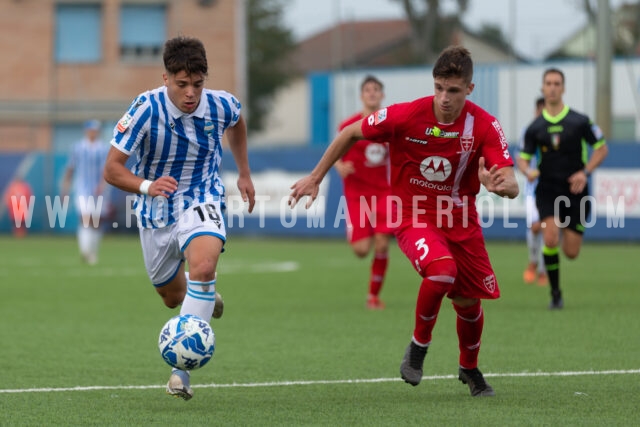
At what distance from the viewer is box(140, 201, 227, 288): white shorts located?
25.0ft

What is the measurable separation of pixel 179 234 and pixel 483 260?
186cm

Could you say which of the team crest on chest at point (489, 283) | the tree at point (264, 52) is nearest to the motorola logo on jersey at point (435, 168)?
the team crest on chest at point (489, 283)

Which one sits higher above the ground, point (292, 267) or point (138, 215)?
point (138, 215)

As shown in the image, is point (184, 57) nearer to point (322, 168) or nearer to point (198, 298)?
point (322, 168)

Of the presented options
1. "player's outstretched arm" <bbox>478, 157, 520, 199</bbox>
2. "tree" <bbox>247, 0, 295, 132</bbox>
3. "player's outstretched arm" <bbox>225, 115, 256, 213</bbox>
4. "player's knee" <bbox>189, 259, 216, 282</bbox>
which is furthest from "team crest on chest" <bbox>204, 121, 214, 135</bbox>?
"tree" <bbox>247, 0, 295, 132</bbox>

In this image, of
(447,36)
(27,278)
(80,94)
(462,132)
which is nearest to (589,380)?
(462,132)

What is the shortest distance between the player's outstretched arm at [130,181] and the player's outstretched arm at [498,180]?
1.73m

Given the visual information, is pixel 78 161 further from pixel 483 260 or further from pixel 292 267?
pixel 483 260

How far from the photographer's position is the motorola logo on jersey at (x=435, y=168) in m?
7.60

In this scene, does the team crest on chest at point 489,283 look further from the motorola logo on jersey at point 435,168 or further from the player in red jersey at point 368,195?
the player in red jersey at point 368,195

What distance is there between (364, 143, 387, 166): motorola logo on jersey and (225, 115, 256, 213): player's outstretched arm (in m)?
5.33

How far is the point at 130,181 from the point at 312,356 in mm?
2686

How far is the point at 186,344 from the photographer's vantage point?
22.9ft

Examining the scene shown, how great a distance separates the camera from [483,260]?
25.0 ft
